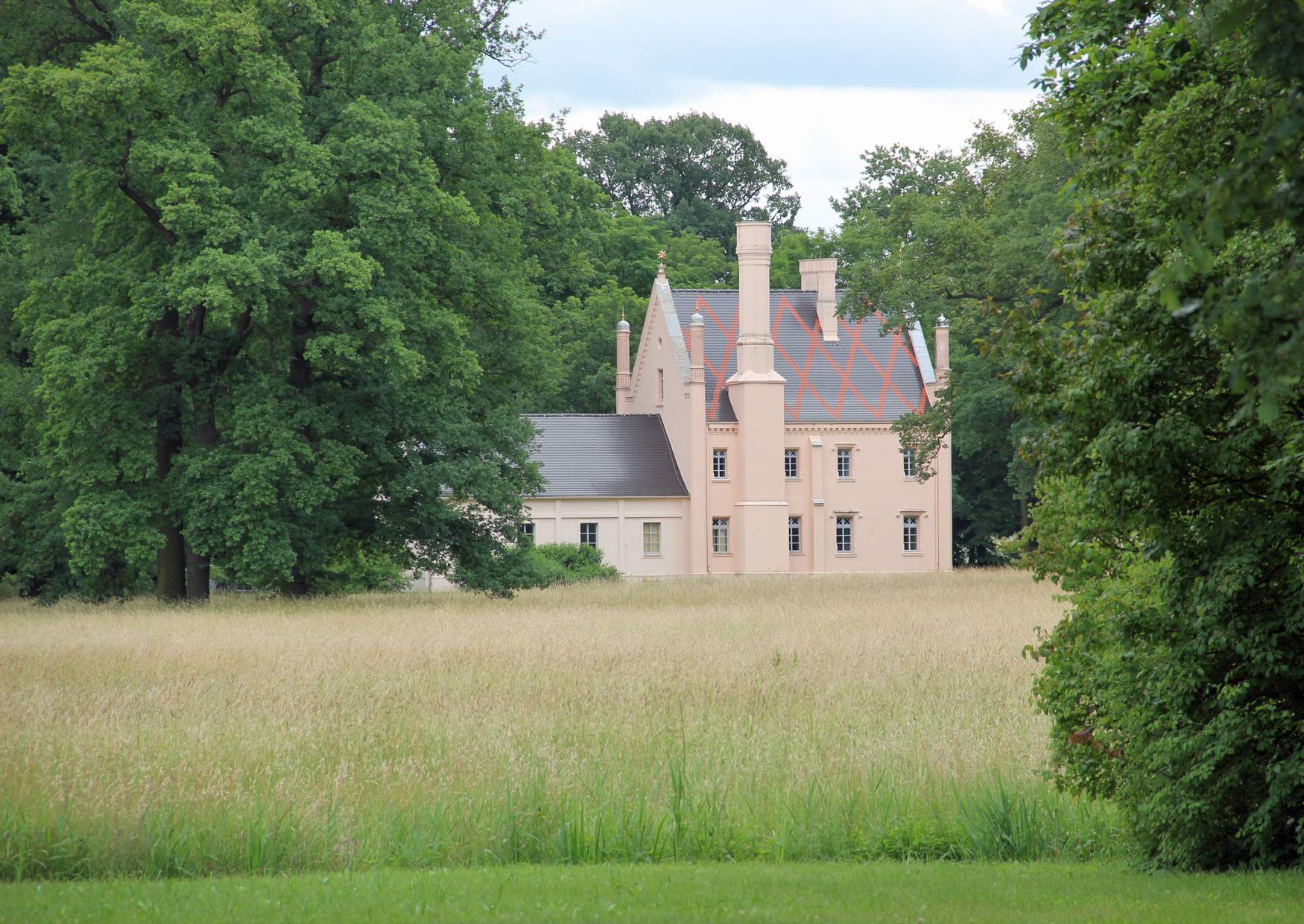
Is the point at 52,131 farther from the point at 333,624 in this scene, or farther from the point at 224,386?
the point at 333,624

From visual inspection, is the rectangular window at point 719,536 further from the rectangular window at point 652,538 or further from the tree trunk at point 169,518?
the tree trunk at point 169,518

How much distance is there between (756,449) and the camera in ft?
186

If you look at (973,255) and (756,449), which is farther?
(756,449)

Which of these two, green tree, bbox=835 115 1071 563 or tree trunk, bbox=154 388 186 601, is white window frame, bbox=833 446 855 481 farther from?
tree trunk, bbox=154 388 186 601

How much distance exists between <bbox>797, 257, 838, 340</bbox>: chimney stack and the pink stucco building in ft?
0.24

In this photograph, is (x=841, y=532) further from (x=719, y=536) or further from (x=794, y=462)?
(x=719, y=536)

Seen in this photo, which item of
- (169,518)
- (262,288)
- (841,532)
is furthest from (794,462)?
(262,288)

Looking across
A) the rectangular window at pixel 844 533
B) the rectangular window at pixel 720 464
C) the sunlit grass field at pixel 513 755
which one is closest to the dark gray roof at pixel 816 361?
the rectangular window at pixel 720 464

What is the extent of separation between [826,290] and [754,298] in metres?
6.11

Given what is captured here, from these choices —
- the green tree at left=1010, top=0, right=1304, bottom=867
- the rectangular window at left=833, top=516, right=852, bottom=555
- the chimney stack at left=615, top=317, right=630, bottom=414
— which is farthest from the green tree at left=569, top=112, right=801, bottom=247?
the green tree at left=1010, top=0, right=1304, bottom=867

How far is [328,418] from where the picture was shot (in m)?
31.1

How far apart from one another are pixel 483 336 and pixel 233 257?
7701 mm

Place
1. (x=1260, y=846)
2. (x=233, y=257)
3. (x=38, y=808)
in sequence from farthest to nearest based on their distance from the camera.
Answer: (x=233, y=257)
(x=38, y=808)
(x=1260, y=846)

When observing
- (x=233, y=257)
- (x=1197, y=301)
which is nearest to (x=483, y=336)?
(x=233, y=257)
